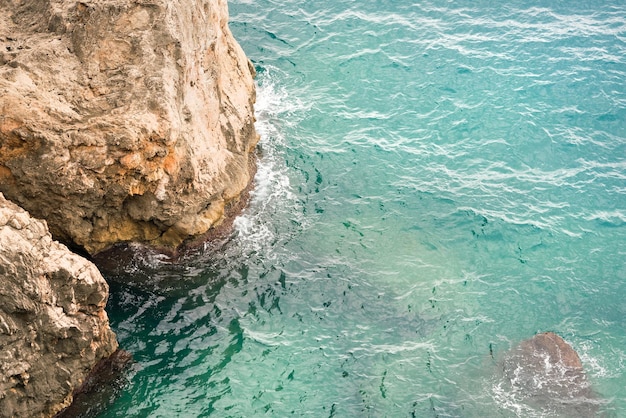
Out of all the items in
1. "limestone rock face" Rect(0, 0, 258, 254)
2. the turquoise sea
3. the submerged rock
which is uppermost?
"limestone rock face" Rect(0, 0, 258, 254)

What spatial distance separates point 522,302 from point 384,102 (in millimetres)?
10008

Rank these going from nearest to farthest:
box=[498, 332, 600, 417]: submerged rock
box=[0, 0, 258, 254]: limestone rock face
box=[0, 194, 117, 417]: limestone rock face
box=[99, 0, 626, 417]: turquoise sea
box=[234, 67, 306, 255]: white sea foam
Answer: box=[0, 194, 117, 417]: limestone rock face < box=[0, 0, 258, 254]: limestone rock face < box=[498, 332, 600, 417]: submerged rock < box=[99, 0, 626, 417]: turquoise sea < box=[234, 67, 306, 255]: white sea foam

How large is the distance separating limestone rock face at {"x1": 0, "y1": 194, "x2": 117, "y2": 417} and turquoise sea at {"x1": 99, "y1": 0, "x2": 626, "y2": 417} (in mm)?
1721

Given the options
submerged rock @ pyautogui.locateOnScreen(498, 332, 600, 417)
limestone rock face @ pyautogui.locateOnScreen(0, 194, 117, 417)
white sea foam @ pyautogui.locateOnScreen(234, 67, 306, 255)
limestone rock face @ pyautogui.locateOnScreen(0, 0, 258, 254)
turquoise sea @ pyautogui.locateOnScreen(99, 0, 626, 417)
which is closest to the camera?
limestone rock face @ pyautogui.locateOnScreen(0, 194, 117, 417)

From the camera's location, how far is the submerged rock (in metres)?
16.6

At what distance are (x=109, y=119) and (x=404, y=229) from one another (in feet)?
32.0

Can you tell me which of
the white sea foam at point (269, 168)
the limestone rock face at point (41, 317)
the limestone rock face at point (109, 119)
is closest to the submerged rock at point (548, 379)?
the white sea foam at point (269, 168)

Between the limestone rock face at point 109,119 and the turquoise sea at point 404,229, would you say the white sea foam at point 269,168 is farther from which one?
the limestone rock face at point 109,119

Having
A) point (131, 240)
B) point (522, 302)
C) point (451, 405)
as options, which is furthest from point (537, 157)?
point (131, 240)

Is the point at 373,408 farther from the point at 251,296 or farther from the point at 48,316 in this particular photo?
the point at 48,316

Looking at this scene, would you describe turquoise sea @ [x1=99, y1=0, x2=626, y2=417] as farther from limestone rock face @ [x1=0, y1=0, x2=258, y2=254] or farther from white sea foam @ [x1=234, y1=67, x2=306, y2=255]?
limestone rock face @ [x1=0, y1=0, x2=258, y2=254]

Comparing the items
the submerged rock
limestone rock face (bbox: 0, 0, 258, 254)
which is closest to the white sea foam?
limestone rock face (bbox: 0, 0, 258, 254)

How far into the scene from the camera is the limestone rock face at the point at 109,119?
51.6ft

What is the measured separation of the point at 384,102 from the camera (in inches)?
1024
